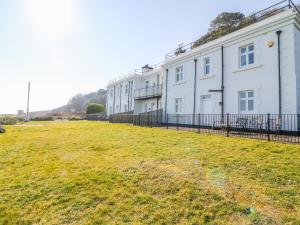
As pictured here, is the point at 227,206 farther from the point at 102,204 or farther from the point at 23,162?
the point at 23,162

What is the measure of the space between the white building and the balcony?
539cm

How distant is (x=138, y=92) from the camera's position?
2936cm

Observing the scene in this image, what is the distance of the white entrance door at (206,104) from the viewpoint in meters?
16.8

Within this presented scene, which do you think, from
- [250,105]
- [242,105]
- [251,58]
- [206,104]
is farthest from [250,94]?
[206,104]

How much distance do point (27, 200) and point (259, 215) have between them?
178 inches

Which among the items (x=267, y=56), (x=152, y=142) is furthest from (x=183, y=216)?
(x=267, y=56)

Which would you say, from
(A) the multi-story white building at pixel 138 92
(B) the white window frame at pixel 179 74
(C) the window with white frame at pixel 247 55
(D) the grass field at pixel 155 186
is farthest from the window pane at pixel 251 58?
(A) the multi-story white building at pixel 138 92

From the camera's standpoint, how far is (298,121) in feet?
37.0

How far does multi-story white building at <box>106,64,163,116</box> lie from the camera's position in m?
26.9

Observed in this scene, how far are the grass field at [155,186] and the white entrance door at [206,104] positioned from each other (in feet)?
29.4

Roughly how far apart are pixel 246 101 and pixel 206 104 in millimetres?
3474

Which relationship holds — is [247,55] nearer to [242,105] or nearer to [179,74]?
[242,105]

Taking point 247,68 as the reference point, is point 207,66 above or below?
above

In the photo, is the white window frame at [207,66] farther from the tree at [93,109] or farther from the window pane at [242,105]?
the tree at [93,109]
